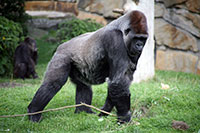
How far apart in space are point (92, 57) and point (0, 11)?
23.9 ft

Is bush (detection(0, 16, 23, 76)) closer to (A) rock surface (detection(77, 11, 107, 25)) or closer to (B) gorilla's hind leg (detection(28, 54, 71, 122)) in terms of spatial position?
(A) rock surface (detection(77, 11, 107, 25))

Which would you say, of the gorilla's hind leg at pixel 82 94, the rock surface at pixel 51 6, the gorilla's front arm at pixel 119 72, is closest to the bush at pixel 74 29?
the rock surface at pixel 51 6

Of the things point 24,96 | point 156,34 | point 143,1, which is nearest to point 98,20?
point 156,34

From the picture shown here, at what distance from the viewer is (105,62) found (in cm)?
374

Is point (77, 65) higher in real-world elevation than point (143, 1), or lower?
lower

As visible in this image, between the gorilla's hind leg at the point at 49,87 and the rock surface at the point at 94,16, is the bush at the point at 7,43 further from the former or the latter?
the gorilla's hind leg at the point at 49,87

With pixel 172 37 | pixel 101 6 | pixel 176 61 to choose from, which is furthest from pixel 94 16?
pixel 176 61

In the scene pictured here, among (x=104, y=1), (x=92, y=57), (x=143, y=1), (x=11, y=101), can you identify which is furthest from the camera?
(x=104, y=1)

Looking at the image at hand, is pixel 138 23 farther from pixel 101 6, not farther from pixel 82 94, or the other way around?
pixel 101 6

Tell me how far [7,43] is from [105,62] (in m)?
4.78

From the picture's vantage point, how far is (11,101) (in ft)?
15.3

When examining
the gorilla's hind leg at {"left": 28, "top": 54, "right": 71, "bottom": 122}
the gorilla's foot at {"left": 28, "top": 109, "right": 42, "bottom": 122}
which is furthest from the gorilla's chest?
the gorilla's foot at {"left": 28, "top": 109, "right": 42, "bottom": 122}

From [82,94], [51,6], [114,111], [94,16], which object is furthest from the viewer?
[51,6]

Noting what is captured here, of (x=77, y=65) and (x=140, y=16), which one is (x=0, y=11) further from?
(x=140, y=16)
